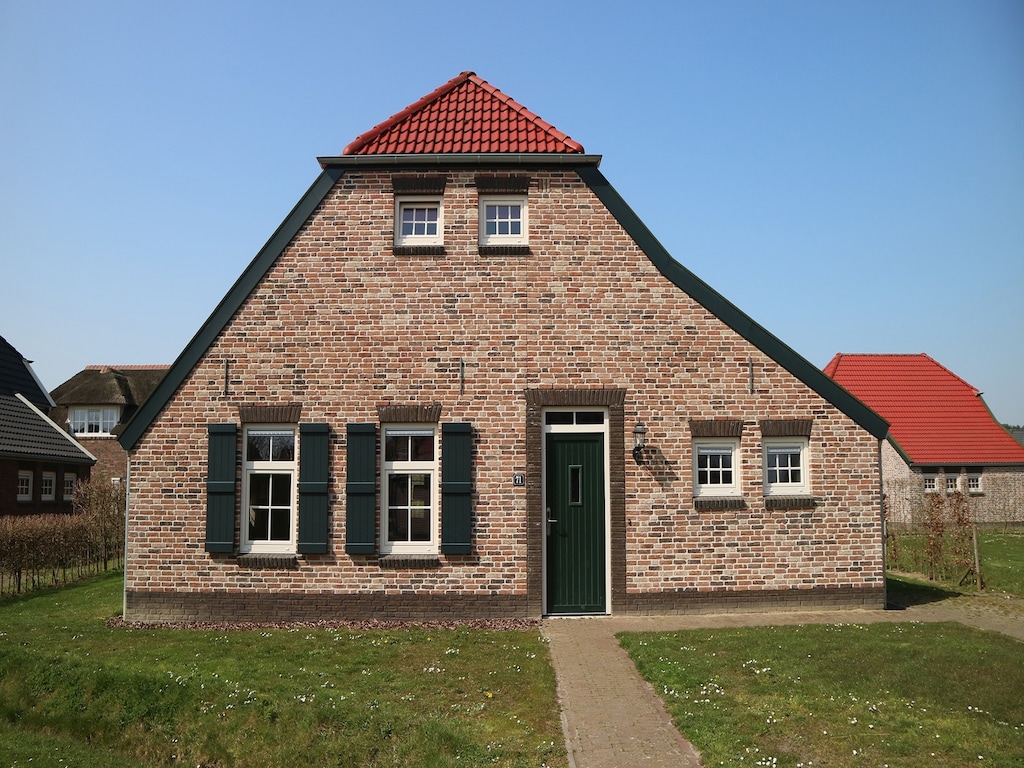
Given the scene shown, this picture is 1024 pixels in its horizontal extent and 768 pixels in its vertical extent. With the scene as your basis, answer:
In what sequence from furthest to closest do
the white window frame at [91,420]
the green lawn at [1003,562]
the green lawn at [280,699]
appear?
the white window frame at [91,420], the green lawn at [1003,562], the green lawn at [280,699]

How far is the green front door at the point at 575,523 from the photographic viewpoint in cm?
1121

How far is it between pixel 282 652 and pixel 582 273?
649 cm

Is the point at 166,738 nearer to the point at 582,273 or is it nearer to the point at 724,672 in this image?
the point at 724,672

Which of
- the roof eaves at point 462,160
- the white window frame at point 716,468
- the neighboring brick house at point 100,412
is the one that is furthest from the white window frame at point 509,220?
the neighboring brick house at point 100,412

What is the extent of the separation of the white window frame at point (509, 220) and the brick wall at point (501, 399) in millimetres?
180

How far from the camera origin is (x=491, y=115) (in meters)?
12.4

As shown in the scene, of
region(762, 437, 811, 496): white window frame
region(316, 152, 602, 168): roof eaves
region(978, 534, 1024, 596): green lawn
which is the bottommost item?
region(978, 534, 1024, 596): green lawn

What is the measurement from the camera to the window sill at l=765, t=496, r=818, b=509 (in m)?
11.4

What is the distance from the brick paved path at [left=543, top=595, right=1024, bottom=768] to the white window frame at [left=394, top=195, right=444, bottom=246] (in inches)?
227

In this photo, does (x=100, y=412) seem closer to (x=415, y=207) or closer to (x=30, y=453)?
(x=30, y=453)

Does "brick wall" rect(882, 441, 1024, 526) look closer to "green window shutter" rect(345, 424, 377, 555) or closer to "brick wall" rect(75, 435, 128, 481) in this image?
"green window shutter" rect(345, 424, 377, 555)

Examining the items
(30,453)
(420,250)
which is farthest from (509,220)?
(30,453)

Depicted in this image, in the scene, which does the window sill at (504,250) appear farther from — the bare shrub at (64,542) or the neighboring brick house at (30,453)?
the neighboring brick house at (30,453)

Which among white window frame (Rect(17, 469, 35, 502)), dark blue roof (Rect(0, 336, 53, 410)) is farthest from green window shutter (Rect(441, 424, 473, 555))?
dark blue roof (Rect(0, 336, 53, 410))
